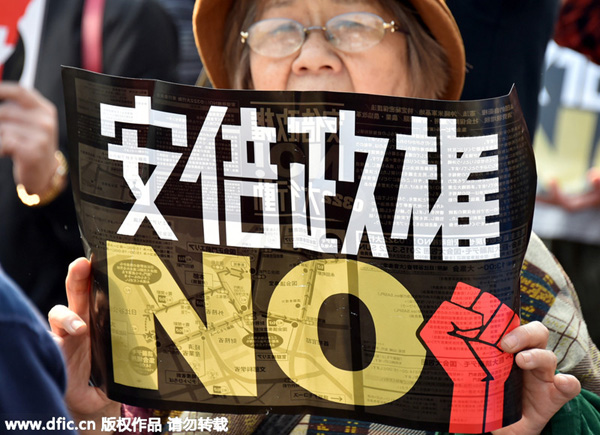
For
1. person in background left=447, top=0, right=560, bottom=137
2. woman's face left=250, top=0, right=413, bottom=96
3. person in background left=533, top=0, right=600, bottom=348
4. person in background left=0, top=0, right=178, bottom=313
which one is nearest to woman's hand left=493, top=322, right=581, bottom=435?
woman's face left=250, top=0, right=413, bottom=96

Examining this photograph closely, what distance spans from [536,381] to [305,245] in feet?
1.13

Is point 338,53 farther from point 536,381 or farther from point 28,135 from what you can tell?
point 28,135

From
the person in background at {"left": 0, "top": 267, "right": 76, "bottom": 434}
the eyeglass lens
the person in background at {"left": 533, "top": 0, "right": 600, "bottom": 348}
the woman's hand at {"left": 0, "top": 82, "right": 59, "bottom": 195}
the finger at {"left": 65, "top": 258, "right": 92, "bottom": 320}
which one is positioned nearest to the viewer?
the person in background at {"left": 0, "top": 267, "right": 76, "bottom": 434}

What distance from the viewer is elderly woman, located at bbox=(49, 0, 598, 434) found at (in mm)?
1161

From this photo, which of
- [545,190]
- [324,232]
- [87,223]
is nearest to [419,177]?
[324,232]

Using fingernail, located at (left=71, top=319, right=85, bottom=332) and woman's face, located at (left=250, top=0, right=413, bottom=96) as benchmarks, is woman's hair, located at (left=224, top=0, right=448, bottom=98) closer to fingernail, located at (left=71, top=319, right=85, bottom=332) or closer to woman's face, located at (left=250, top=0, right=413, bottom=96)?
woman's face, located at (left=250, top=0, right=413, bottom=96)

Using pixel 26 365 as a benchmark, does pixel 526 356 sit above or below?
below

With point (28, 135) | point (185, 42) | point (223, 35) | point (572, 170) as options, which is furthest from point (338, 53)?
point (572, 170)

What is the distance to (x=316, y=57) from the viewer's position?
1.23m

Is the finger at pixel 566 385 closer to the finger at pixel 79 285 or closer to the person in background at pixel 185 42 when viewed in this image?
the finger at pixel 79 285

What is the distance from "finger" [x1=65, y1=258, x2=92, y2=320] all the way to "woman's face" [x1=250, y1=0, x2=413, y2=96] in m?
0.43

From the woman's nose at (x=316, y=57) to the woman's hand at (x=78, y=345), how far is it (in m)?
0.45

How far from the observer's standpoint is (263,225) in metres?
1.00

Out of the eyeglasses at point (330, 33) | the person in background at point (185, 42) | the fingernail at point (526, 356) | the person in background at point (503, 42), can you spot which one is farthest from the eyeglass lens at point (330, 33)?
the person in background at point (185, 42)
